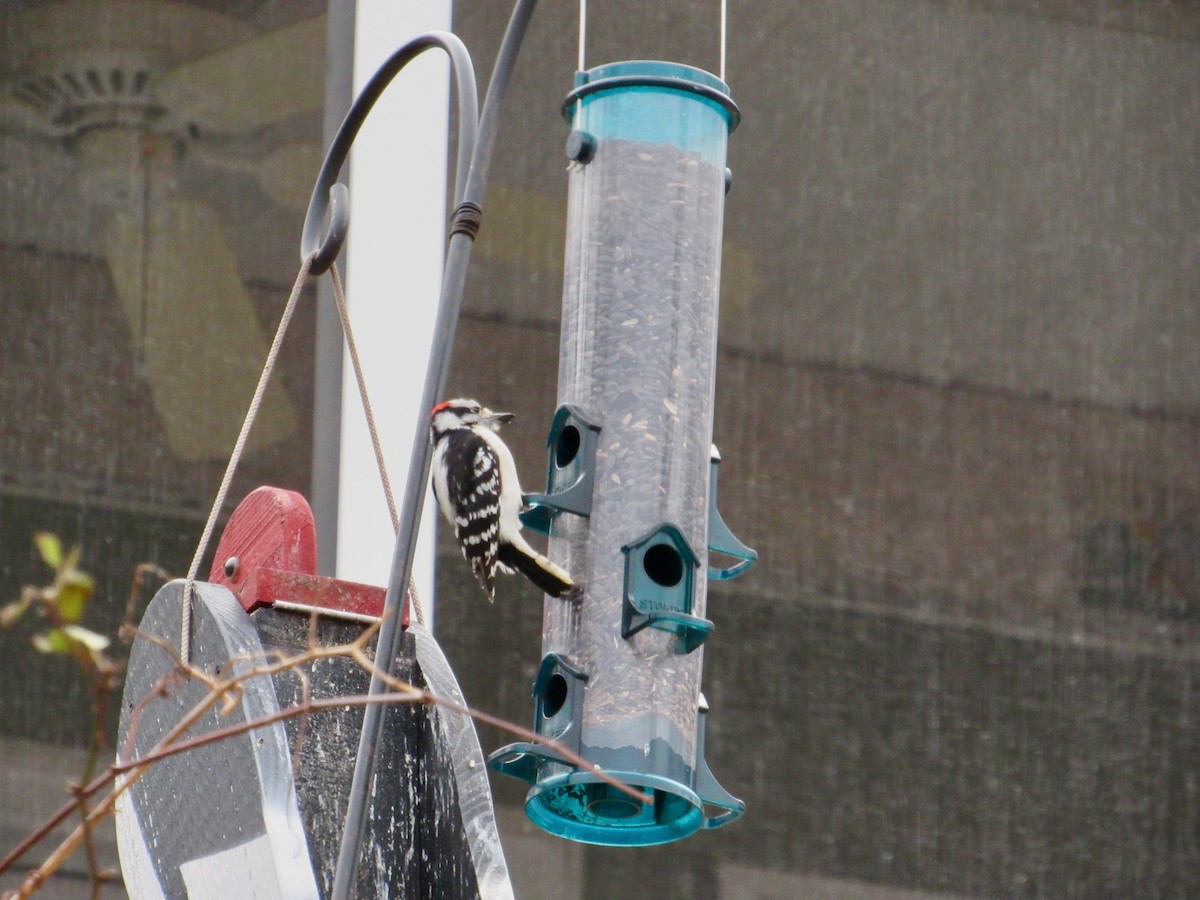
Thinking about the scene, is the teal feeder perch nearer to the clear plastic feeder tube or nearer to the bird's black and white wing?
the clear plastic feeder tube

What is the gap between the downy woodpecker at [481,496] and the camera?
3.23m

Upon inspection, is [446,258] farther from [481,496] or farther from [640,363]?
[481,496]

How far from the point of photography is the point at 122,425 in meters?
4.73

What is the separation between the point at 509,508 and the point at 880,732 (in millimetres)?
2364

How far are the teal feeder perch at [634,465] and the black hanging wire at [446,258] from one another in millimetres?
408

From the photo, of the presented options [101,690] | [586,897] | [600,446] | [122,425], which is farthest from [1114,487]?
[101,690]

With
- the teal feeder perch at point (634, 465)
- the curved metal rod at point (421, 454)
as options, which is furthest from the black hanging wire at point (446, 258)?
the teal feeder perch at point (634, 465)

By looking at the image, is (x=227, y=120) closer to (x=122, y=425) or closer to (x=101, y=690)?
(x=122, y=425)

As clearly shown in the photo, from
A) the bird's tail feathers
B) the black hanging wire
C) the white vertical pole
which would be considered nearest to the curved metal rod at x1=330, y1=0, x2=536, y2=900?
the black hanging wire

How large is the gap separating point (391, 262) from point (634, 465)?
1.80 m

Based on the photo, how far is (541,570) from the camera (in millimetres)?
2633

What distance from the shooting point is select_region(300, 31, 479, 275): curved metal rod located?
210 cm

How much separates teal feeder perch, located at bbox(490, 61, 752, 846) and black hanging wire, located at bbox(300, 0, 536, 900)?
0.41m

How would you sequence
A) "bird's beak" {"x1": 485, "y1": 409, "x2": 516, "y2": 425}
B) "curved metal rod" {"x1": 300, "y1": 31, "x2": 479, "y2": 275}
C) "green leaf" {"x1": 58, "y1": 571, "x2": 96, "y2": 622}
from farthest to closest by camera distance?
"bird's beak" {"x1": 485, "y1": 409, "x2": 516, "y2": 425}, "curved metal rod" {"x1": 300, "y1": 31, "x2": 479, "y2": 275}, "green leaf" {"x1": 58, "y1": 571, "x2": 96, "y2": 622}
